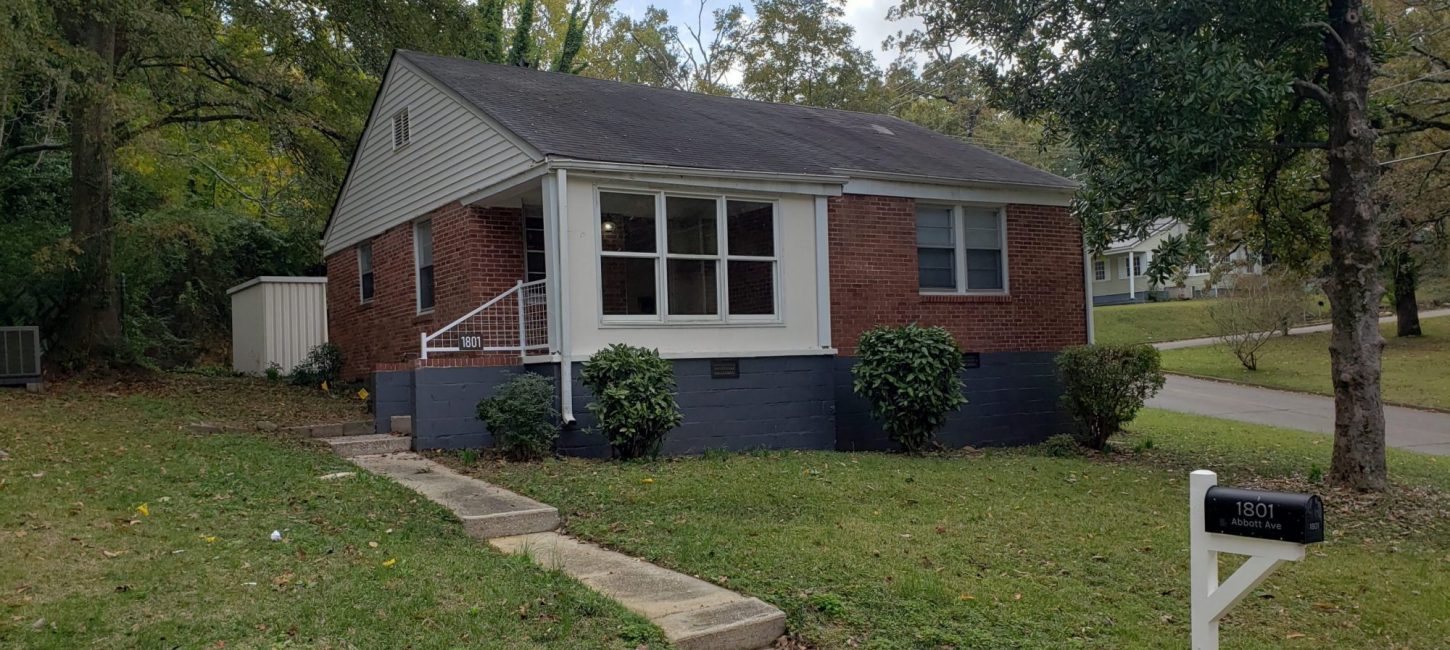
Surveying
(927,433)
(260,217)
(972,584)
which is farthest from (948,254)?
(260,217)

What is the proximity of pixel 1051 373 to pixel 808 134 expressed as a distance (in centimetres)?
492

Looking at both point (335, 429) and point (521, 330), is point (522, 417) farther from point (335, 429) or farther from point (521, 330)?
point (335, 429)

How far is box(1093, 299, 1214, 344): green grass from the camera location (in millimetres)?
32875

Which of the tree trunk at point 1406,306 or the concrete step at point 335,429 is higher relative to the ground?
the tree trunk at point 1406,306

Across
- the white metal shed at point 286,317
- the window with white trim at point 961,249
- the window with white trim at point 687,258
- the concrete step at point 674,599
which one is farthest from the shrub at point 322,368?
the concrete step at point 674,599

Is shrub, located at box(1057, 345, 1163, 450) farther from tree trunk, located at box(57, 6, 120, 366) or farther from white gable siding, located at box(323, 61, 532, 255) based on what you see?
tree trunk, located at box(57, 6, 120, 366)

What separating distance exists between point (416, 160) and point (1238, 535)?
12.1m

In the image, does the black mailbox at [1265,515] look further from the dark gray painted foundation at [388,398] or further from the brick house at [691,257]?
the dark gray painted foundation at [388,398]

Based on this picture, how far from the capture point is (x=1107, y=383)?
40.0 feet

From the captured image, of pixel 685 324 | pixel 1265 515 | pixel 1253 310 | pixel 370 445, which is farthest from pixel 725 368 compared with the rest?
pixel 1253 310

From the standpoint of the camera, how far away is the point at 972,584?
570 cm

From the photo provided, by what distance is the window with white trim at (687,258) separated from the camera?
11227 millimetres

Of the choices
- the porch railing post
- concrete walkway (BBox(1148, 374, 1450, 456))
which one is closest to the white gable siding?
the porch railing post

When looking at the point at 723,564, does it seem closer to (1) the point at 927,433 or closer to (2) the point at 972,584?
(2) the point at 972,584
